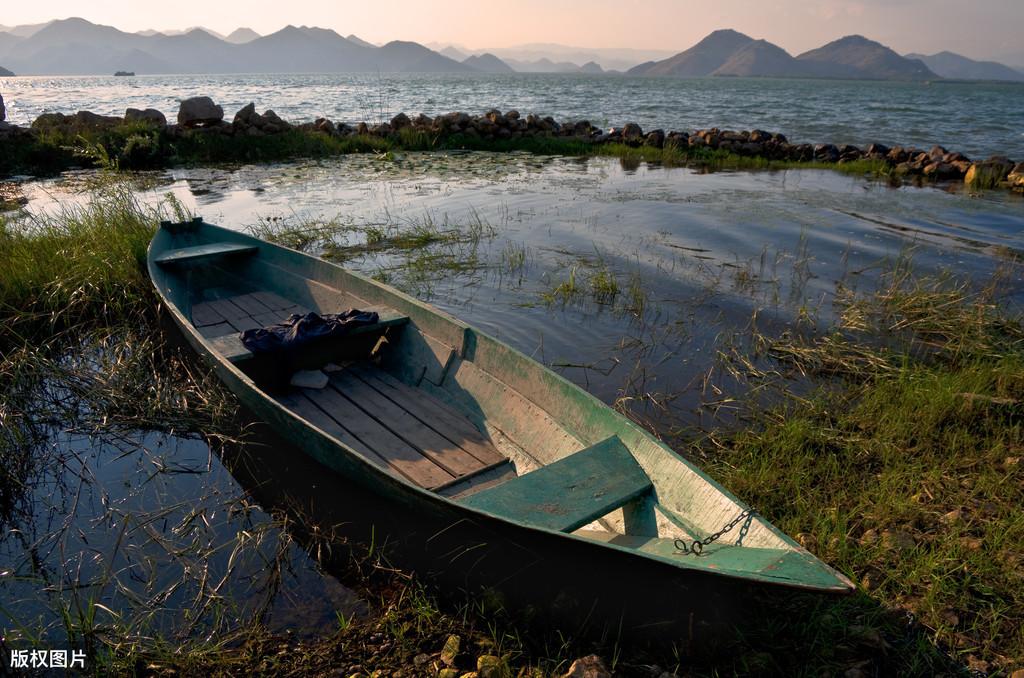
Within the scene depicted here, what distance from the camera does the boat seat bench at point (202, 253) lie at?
25.2 ft

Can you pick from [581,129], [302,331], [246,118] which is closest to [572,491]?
[302,331]

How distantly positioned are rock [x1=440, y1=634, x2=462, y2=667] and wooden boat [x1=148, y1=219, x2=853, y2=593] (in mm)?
733

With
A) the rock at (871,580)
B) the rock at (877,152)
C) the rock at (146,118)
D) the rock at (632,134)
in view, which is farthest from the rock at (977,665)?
the rock at (146,118)

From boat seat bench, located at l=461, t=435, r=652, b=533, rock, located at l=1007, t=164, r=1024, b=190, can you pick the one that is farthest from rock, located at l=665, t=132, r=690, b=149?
boat seat bench, located at l=461, t=435, r=652, b=533

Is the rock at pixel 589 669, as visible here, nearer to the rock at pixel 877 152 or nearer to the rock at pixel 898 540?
the rock at pixel 898 540

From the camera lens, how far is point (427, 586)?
3.81 meters

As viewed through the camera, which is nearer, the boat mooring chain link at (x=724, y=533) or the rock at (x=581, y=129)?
the boat mooring chain link at (x=724, y=533)

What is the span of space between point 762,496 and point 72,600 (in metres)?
4.65

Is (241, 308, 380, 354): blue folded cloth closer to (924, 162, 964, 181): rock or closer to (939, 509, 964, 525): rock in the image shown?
(939, 509, 964, 525): rock

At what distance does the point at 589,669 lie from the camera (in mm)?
3010

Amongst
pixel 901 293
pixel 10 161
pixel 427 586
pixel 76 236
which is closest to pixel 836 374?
pixel 901 293

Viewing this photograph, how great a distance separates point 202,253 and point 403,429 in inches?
178

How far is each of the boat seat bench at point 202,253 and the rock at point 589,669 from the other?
6.91m

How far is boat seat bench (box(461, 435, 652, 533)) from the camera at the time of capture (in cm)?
338
